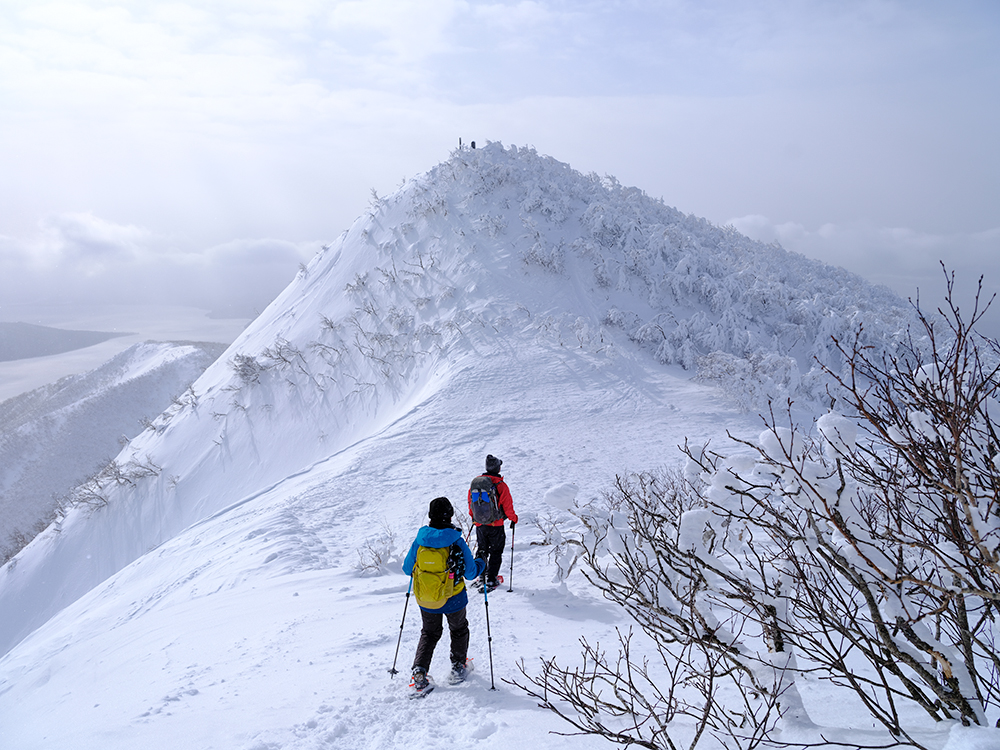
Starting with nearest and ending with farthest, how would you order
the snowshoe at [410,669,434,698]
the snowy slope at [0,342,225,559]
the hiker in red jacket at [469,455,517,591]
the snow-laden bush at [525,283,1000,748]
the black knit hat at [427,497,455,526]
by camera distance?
the snow-laden bush at [525,283,1000,748]
the snowshoe at [410,669,434,698]
the black knit hat at [427,497,455,526]
the hiker in red jacket at [469,455,517,591]
the snowy slope at [0,342,225,559]

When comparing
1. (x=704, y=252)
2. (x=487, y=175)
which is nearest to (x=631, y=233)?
(x=704, y=252)

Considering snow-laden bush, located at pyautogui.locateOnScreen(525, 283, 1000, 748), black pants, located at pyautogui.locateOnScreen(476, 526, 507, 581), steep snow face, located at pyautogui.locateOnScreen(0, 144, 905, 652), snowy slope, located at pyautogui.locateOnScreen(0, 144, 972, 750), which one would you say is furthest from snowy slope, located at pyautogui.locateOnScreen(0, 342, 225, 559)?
snow-laden bush, located at pyautogui.locateOnScreen(525, 283, 1000, 748)

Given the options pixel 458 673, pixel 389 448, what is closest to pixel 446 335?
pixel 389 448

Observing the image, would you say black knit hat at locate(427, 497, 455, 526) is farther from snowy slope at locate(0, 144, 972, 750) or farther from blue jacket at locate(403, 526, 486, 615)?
snowy slope at locate(0, 144, 972, 750)

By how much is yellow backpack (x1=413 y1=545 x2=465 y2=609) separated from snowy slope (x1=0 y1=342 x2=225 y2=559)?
3739 cm

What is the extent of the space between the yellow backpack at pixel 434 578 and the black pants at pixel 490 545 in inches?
70.3

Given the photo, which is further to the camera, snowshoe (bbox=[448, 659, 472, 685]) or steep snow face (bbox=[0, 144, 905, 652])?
steep snow face (bbox=[0, 144, 905, 652])

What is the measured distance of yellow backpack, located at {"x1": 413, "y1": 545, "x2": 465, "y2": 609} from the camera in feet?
13.9

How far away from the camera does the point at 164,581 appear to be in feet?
27.2

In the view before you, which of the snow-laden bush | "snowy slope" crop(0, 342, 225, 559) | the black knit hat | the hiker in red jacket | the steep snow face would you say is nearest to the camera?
the snow-laden bush

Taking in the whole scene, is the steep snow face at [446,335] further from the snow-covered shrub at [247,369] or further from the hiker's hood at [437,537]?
the hiker's hood at [437,537]

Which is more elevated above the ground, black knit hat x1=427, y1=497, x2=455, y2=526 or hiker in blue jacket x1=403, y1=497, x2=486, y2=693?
black knit hat x1=427, y1=497, x2=455, y2=526

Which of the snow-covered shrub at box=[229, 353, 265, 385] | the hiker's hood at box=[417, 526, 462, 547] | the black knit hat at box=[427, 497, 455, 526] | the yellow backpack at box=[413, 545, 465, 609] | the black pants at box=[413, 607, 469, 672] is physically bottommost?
the black pants at box=[413, 607, 469, 672]

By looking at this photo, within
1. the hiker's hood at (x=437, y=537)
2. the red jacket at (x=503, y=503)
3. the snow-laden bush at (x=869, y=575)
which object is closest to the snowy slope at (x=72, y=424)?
the red jacket at (x=503, y=503)
